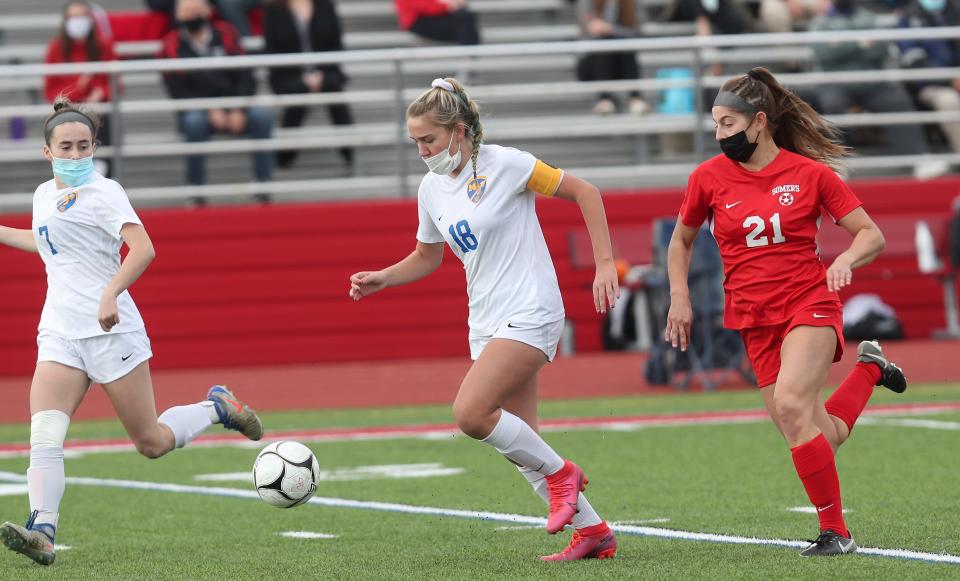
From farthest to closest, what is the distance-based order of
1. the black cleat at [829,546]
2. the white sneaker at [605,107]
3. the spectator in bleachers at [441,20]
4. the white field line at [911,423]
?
the spectator in bleachers at [441,20] < the white sneaker at [605,107] < the white field line at [911,423] < the black cleat at [829,546]

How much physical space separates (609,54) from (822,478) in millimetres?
12323

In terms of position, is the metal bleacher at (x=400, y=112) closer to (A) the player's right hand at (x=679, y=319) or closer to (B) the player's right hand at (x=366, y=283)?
(B) the player's right hand at (x=366, y=283)

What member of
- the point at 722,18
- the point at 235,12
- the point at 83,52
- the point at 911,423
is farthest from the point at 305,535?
the point at 722,18

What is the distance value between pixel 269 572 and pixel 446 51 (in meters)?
10.9

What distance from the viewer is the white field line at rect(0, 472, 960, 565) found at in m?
6.99

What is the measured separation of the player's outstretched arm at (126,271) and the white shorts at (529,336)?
1.55m

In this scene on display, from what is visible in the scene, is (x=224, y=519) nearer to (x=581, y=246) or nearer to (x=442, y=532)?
(x=442, y=532)

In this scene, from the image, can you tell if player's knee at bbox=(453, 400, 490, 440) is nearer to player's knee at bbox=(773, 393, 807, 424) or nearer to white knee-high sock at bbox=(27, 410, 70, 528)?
player's knee at bbox=(773, 393, 807, 424)

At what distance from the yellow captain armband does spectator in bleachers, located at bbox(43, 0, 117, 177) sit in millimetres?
11028

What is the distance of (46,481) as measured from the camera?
24.9 feet

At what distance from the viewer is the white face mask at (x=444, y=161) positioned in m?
7.25

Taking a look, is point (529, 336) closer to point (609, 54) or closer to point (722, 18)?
point (609, 54)

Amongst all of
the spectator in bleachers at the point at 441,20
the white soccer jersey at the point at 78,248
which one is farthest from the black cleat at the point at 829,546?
the spectator in bleachers at the point at 441,20

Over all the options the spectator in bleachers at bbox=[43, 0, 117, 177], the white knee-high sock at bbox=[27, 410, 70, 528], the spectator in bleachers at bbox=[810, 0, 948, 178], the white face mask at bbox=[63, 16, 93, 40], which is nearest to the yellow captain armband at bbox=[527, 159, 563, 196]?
the white knee-high sock at bbox=[27, 410, 70, 528]
